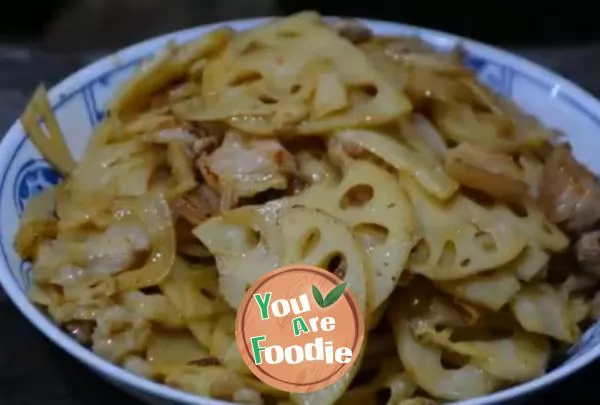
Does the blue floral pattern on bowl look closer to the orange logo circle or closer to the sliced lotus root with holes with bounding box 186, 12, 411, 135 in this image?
the sliced lotus root with holes with bounding box 186, 12, 411, 135

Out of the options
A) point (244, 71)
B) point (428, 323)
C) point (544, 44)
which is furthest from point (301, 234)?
point (544, 44)

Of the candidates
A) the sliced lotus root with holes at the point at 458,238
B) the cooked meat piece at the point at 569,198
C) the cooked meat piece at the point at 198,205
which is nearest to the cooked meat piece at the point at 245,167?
the cooked meat piece at the point at 198,205

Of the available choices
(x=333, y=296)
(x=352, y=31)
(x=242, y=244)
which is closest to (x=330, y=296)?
(x=333, y=296)

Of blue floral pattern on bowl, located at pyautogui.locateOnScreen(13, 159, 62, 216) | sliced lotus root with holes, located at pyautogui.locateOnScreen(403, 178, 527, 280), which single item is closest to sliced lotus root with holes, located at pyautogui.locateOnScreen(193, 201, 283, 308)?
sliced lotus root with holes, located at pyautogui.locateOnScreen(403, 178, 527, 280)

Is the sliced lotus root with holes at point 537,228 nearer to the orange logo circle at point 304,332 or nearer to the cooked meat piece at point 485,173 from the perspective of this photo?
the cooked meat piece at point 485,173

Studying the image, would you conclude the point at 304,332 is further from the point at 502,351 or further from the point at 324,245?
the point at 502,351
